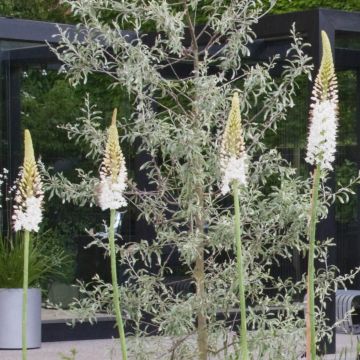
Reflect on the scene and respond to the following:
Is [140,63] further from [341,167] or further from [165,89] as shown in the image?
[341,167]

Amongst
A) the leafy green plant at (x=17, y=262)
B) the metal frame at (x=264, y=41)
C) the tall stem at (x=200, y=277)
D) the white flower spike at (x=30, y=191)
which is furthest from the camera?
the leafy green plant at (x=17, y=262)

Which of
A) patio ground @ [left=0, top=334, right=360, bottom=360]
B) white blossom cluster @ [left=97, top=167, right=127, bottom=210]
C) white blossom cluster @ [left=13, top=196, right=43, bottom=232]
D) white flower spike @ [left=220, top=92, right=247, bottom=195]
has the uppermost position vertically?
white flower spike @ [left=220, top=92, right=247, bottom=195]

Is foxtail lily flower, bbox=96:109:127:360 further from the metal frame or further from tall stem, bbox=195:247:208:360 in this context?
the metal frame

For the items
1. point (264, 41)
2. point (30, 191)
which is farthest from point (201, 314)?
point (264, 41)

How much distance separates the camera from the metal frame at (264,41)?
10414 millimetres

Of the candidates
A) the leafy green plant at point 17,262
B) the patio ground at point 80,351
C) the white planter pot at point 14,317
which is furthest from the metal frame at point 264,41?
the white planter pot at point 14,317

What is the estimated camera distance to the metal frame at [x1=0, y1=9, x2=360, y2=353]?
410 inches

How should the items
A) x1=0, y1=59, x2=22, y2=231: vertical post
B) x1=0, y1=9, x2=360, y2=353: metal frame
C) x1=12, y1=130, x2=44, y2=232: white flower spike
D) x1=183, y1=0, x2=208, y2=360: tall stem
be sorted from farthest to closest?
x1=0, y1=59, x2=22, y2=231: vertical post
x1=0, y1=9, x2=360, y2=353: metal frame
x1=183, y1=0, x2=208, y2=360: tall stem
x1=12, y1=130, x2=44, y2=232: white flower spike

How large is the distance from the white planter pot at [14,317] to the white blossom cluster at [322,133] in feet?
24.1

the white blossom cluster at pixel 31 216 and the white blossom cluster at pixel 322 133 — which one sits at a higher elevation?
the white blossom cluster at pixel 322 133

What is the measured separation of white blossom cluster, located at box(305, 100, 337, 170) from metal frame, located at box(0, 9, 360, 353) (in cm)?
625

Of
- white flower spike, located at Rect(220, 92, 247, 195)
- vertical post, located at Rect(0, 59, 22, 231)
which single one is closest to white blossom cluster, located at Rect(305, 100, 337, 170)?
white flower spike, located at Rect(220, 92, 247, 195)

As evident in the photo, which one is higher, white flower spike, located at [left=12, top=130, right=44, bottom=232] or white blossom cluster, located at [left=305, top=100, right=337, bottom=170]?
white blossom cluster, located at [left=305, top=100, right=337, bottom=170]

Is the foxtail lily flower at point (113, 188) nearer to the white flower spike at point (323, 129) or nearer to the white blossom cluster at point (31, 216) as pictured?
the white blossom cluster at point (31, 216)
